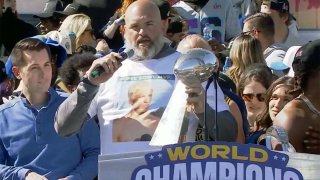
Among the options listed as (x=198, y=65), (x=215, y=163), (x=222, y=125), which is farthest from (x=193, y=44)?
(x=215, y=163)

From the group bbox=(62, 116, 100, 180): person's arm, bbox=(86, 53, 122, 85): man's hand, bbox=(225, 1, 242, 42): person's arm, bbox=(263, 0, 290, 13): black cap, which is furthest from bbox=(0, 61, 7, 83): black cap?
bbox=(86, 53, 122, 85): man's hand

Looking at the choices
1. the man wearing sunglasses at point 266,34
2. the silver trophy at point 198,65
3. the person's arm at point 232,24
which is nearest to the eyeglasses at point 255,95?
the man wearing sunglasses at point 266,34

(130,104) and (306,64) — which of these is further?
(130,104)

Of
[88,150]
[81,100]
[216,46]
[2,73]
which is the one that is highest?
[81,100]

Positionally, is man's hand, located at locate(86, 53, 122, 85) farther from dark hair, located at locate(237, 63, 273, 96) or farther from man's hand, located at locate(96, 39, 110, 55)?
man's hand, located at locate(96, 39, 110, 55)

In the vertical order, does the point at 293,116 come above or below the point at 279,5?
above

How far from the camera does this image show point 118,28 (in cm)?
897

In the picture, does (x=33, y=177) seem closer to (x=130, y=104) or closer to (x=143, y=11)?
(x=130, y=104)

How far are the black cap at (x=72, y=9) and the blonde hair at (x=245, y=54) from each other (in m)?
2.52

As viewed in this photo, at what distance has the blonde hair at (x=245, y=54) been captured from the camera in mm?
7410

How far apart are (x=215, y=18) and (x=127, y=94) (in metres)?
4.55

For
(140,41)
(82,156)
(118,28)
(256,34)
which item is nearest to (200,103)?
(140,41)

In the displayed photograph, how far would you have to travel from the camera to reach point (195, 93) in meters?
3.95

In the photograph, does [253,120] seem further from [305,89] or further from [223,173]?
[223,173]
